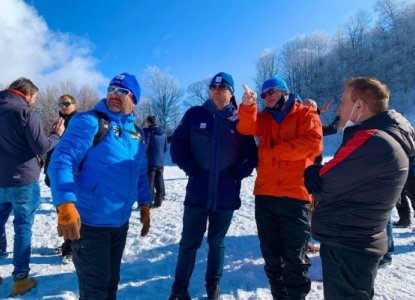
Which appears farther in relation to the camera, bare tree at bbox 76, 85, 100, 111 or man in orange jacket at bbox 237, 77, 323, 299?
bare tree at bbox 76, 85, 100, 111

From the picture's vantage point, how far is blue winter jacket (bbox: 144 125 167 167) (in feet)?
22.2

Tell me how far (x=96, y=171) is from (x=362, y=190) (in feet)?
6.21

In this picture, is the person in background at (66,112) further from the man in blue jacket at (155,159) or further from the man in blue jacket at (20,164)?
the man in blue jacket at (155,159)

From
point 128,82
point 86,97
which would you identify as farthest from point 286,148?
point 86,97

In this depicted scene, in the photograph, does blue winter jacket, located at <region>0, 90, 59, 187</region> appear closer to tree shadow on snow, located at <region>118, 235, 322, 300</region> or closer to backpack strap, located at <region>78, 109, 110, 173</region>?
backpack strap, located at <region>78, 109, 110, 173</region>

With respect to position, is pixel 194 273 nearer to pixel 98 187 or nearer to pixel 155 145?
pixel 98 187

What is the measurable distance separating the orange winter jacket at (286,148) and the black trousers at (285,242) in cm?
11

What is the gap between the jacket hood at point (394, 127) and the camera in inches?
65.6

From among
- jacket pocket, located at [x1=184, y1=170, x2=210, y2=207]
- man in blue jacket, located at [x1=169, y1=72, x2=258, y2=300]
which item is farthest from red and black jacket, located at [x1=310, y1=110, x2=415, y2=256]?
jacket pocket, located at [x1=184, y1=170, x2=210, y2=207]

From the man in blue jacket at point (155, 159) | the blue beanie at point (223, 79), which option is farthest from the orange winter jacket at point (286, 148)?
the man in blue jacket at point (155, 159)

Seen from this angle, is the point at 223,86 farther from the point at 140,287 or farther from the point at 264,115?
the point at 140,287

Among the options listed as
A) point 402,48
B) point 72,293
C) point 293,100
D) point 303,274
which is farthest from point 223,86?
point 402,48

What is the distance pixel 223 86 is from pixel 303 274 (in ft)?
6.60

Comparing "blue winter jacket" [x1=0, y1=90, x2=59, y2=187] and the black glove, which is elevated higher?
"blue winter jacket" [x1=0, y1=90, x2=59, y2=187]
